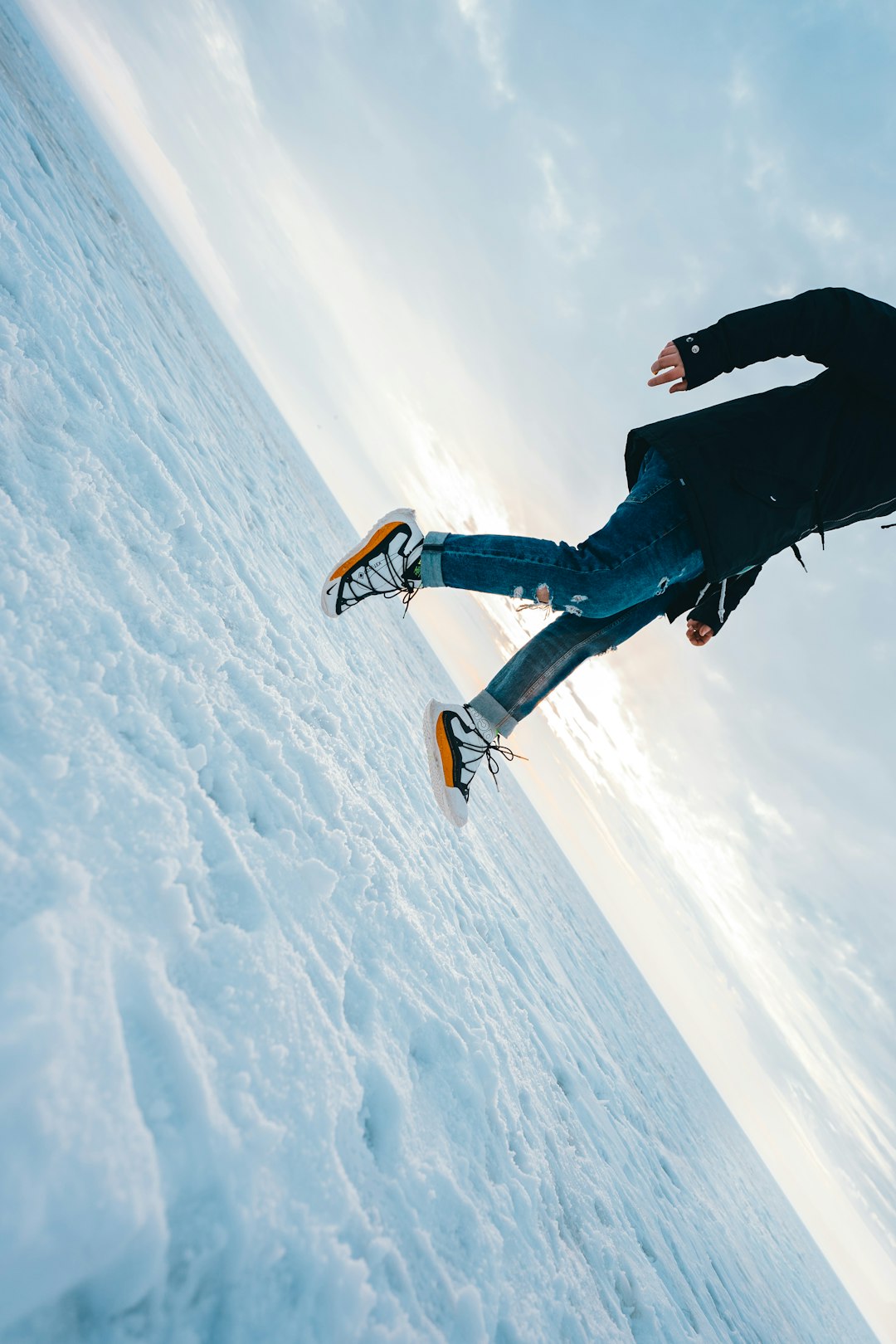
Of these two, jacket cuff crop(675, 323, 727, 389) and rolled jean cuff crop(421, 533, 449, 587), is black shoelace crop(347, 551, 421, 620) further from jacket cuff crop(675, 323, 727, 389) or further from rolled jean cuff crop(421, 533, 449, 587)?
jacket cuff crop(675, 323, 727, 389)

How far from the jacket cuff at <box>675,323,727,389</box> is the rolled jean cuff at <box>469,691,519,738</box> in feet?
4.22

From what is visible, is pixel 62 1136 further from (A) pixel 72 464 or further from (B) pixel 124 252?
(B) pixel 124 252

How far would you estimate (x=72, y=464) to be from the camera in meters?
2.11

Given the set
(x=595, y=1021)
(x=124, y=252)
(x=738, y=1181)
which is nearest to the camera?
(x=595, y=1021)

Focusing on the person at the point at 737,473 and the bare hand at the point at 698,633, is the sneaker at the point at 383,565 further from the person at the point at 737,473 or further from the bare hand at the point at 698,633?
the bare hand at the point at 698,633

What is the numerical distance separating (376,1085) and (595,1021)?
16.5ft

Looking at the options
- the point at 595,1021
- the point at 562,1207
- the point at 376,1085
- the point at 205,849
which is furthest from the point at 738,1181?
the point at 205,849

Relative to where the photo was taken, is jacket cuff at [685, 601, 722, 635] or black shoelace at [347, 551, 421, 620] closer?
black shoelace at [347, 551, 421, 620]

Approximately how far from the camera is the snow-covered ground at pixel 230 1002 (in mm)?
808

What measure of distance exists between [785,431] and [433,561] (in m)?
1.24

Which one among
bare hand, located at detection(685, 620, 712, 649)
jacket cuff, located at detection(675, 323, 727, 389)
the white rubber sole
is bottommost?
bare hand, located at detection(685, 620, 712, 649)

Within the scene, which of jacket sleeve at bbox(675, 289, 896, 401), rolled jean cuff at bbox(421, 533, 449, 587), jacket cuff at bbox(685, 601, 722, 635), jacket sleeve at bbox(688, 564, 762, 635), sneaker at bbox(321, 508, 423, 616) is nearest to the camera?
jacket sleeve at bbox(675, 289, 896, 401)

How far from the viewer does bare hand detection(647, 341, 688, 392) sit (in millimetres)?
1893

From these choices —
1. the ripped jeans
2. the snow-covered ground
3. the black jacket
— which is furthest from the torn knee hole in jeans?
the snow-covered ground
